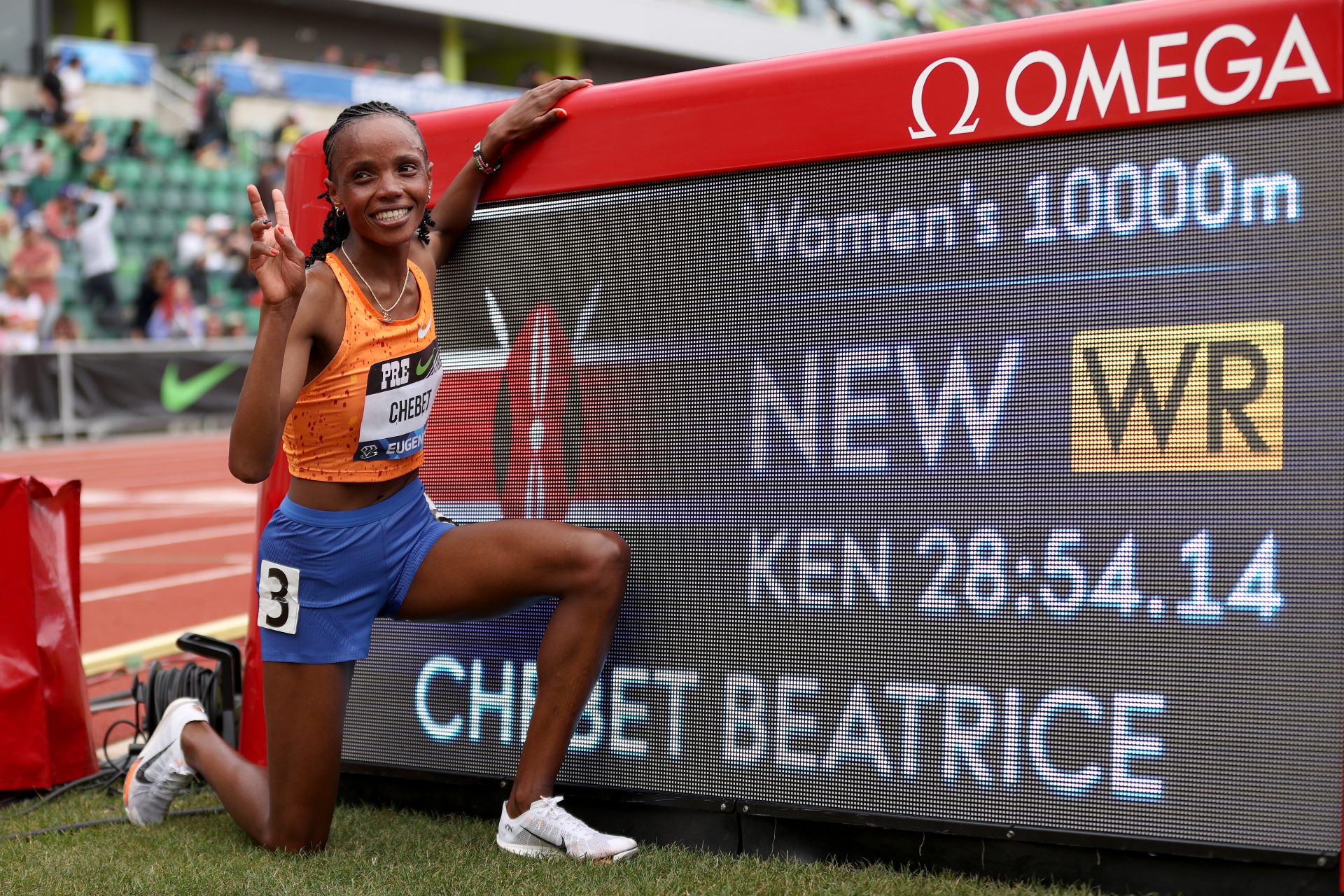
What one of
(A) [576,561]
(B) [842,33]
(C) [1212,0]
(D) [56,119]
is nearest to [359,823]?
(A) [576,561]

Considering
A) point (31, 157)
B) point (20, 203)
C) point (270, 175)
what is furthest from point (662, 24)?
point (20, 203)

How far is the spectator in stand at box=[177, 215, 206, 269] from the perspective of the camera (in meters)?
20.1

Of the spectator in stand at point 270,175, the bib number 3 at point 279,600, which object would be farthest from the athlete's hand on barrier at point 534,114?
the spectator in stand at point 270,175

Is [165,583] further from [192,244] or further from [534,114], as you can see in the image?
[192,244]

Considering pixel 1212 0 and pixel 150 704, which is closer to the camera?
pixel 1212 0

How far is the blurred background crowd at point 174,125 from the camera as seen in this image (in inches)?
731

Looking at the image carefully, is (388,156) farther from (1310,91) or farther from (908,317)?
(1310,91)

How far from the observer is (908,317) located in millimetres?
3090

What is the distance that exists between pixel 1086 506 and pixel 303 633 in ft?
6.00

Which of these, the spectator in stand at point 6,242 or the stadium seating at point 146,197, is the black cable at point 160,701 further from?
the stadium seating at point 146,197

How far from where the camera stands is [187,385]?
18188 mm

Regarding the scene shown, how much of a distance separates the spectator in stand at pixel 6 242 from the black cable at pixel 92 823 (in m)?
15.4

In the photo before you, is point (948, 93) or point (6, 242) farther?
point (6, 242)

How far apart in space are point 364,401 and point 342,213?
54cm
